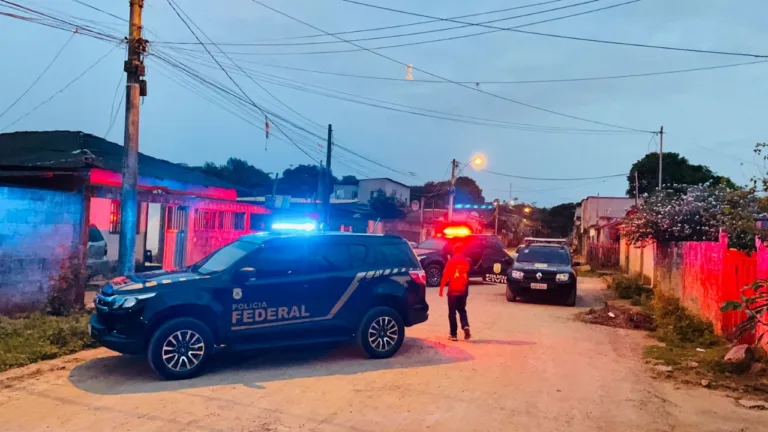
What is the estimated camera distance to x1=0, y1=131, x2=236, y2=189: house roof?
1201 cm

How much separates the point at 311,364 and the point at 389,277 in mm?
1641

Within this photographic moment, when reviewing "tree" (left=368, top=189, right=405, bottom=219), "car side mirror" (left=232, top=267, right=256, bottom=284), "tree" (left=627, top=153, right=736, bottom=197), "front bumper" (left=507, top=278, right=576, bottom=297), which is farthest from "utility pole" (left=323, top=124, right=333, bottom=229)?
"tree" (left=627, top=153, right=736, bottom=197)

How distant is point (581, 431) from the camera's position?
5633 mm

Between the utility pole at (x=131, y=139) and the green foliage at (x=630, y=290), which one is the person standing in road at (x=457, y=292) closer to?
the utility pole at (x=131, y=139)

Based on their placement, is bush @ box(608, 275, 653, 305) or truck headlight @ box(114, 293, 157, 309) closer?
truck headlight @ box(114, 293, 157, 309)

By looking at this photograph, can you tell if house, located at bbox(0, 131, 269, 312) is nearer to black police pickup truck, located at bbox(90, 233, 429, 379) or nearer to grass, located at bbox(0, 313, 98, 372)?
grass, located at bbox(0, 313, 98, 372)

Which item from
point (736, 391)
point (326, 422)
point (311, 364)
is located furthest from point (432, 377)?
point (736, 391)

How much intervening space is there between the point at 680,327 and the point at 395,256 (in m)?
5.49

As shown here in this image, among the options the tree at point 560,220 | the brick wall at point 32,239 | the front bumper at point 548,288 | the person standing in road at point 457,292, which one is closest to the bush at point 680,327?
the front bumper at point 548,288

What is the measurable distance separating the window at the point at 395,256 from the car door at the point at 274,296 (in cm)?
116

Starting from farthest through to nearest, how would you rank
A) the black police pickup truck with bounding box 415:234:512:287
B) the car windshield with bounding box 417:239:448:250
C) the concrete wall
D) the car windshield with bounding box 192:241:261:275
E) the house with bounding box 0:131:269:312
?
1. the concrete wall
2. the black police pickup truck with bounding box 415:234:512:287
3. the car windshield with bounding box 417:239:448:250
4. the house with bounding box 0:131:269:312
5. the car windshield with bounding box 192:241:261:275

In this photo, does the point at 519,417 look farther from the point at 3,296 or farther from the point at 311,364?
the point at 3,296

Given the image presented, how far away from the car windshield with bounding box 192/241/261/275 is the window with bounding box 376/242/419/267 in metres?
1.80

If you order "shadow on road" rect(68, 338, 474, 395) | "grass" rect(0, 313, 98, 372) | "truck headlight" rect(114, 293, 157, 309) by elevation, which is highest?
"truck headlight" rect(114, 293, 157, 309)
